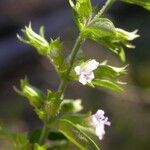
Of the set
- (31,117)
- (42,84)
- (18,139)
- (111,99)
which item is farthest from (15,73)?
(18,139)

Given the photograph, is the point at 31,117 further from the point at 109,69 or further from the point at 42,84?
the point at 109,69

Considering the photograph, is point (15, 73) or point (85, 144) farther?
point (15, 73)

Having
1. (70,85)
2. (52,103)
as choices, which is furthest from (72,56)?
(70,85)

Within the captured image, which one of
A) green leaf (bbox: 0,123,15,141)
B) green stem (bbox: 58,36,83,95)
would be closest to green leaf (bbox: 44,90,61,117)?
green stem (bbox: 58,36,83,95)

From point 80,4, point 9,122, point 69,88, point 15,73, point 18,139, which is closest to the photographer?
point 80,4

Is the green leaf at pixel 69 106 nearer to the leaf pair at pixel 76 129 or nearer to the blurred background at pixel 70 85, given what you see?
the leaf pair at pixel 76 129

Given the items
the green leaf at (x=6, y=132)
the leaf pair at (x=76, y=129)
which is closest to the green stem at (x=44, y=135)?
the leaf pair at (x=76, y=129)

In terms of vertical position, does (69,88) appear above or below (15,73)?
below
